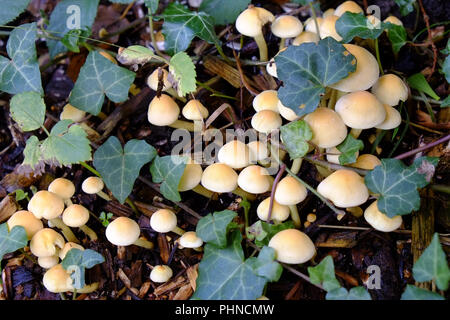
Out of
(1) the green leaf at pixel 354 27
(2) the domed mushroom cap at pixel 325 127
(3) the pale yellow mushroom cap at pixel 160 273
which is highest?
(1) the green leaf at pixel 354 27

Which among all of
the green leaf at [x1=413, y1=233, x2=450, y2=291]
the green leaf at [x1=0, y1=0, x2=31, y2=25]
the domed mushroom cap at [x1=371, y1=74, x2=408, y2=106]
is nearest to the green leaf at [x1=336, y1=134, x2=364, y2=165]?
the domed mushroom cap at [x1=371, y1=74, x2=408, y2=106]

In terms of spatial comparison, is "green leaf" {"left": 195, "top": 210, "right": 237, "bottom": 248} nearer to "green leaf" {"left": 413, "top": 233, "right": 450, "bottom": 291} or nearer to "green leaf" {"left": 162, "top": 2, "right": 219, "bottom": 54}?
"green leaf" {"left": 413, "top": 233, "right": 450, "bottom": 291}

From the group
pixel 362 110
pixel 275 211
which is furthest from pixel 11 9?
pixel 362 110

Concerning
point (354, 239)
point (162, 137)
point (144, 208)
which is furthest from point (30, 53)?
point (354, 239)

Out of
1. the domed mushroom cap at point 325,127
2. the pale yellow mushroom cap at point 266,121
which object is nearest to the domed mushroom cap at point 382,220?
the domed mushroom cap at point 325,127

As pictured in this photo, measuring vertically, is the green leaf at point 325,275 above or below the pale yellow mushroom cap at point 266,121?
below

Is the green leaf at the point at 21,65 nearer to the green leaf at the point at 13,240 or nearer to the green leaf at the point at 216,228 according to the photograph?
the green leaf at the point at 13,240
